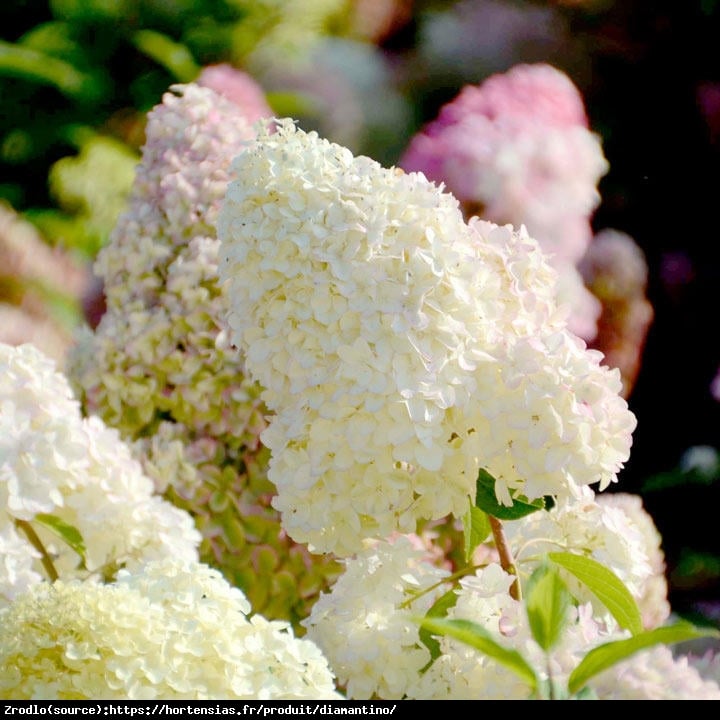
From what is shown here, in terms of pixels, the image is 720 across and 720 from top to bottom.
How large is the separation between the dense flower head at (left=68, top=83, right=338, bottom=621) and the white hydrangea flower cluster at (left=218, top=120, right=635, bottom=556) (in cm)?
33

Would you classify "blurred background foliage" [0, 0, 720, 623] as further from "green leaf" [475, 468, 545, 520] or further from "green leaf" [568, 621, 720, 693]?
"green leaf" [568, 621, 720, 693]

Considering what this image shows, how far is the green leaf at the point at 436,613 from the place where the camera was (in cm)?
73

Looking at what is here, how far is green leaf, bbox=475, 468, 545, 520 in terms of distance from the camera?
28.4 inches

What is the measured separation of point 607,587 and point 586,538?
0.39ft

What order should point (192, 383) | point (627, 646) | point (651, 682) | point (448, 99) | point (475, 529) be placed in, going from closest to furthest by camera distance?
point (627, 646), point (651, 682), point (475, 529), point (192, 383), point (448, 99)

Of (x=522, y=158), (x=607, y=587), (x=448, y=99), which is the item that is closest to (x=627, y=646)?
(x=607, y=587)

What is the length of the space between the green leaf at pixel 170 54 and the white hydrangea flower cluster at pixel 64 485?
1.21m

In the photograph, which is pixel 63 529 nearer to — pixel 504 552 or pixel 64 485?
pixel 64 485

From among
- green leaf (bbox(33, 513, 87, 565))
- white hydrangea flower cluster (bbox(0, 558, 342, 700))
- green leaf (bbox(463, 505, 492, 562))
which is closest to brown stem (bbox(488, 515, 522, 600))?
green leaf (bbox(463, 505, 492, 562))

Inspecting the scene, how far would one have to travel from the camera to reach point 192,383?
1.04 m

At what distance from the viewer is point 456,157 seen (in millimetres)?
1268
